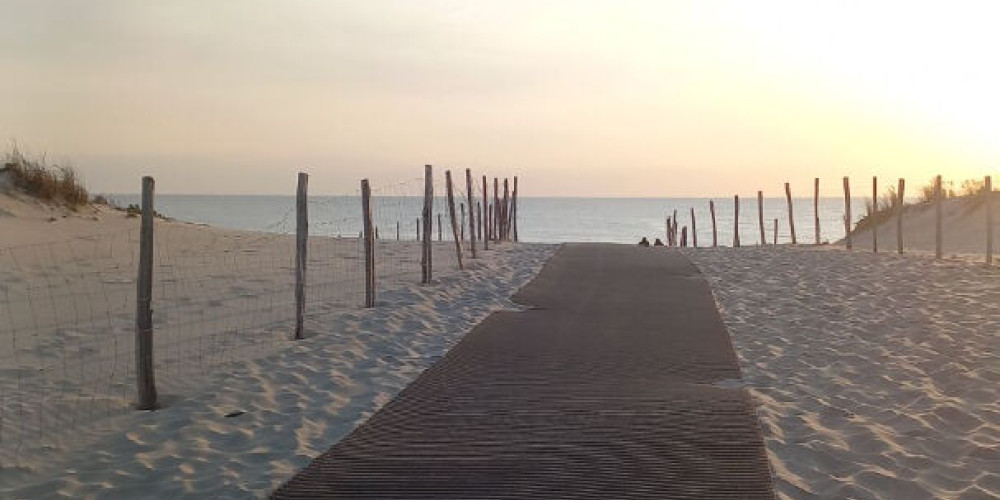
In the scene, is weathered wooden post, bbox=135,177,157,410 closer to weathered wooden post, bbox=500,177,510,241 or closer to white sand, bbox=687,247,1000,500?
white sand, bbox=687,247,1000,500

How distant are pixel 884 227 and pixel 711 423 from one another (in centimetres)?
2738

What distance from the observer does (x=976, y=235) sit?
975 inches

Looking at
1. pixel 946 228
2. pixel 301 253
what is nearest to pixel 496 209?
pixel 946 228

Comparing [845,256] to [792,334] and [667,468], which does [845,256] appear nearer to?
[792,334]

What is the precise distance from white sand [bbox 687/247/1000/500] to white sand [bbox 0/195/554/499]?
2.93 meters

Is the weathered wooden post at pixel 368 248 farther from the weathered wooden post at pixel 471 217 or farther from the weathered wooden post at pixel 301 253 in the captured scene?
the weathered wooden post at pixel 471 217

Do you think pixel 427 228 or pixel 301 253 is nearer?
pixel 301 253

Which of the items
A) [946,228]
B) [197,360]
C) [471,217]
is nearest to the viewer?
[197,360]

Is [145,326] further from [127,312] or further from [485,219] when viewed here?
[485,219]

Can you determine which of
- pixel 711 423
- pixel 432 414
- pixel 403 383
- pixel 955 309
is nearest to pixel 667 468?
pixel 711 423

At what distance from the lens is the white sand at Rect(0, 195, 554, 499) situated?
5199 mm

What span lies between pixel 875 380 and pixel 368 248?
250 inches

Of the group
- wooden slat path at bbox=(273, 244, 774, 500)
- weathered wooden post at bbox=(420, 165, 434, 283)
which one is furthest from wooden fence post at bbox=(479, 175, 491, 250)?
wooden slat path at bbox=(273, 244, 774, 500)

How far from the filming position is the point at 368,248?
1139 centimetres
